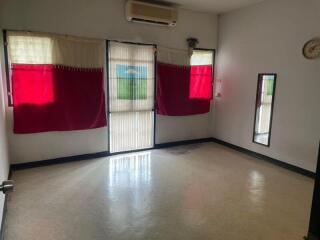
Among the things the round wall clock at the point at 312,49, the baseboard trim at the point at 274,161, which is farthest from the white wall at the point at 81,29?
the round wall clock at the point at 312,49

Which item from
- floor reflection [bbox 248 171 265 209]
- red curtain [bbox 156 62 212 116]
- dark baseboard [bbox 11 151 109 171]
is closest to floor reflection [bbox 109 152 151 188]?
dark baseboard [bbox 11 151 109 171]

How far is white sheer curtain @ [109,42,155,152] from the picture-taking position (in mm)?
4047

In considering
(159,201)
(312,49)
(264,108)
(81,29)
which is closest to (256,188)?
(159,201)

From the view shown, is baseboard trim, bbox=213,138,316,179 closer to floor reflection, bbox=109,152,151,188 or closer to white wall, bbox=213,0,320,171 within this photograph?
white wall, bbox=213,0,320,171

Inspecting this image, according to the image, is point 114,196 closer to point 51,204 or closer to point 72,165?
point 51,204

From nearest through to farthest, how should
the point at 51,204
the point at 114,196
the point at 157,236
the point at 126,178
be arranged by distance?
the point at 157,236
the point at 51,204
the point at 114,196
the point at 126,178

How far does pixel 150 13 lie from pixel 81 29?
47.2 inches

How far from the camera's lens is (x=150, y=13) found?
3980mm

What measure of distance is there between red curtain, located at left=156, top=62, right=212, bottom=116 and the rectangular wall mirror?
1.14 metres

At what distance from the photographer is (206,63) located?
4.96 metres

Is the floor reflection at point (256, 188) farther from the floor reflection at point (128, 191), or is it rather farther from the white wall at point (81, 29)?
the white wall at point (81, 29)

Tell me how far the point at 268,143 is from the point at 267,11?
7.39 feet

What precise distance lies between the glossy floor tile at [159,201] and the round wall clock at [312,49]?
1772 mm

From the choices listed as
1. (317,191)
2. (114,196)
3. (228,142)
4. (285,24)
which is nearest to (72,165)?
(114,196)
